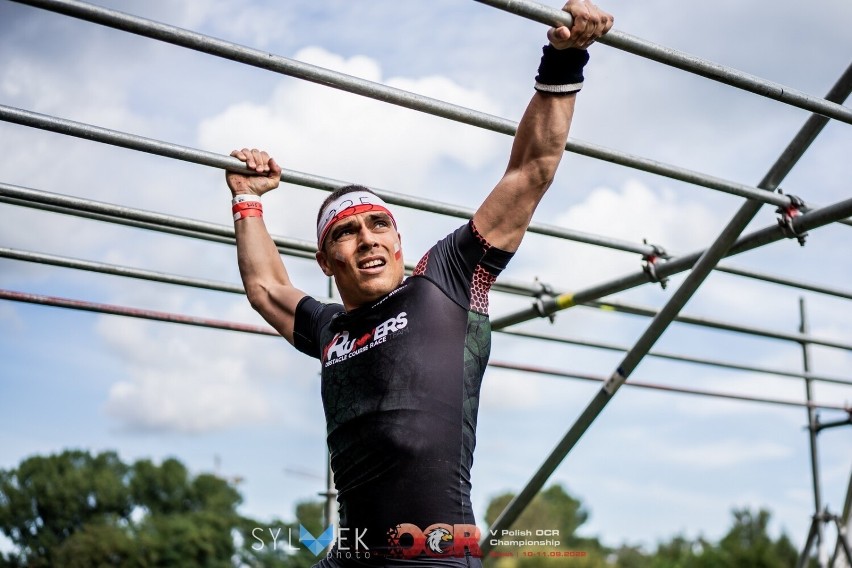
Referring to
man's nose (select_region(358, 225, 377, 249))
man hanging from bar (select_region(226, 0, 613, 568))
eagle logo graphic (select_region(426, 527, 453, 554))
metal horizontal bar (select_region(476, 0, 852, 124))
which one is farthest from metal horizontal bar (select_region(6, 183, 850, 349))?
eagle logo graphic (select_region(426, 527, 453, 554))

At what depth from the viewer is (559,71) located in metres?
2.57

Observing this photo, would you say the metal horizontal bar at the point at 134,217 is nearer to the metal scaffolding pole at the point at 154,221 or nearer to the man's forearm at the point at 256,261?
the metal scaffolding pole at the point at 154,221

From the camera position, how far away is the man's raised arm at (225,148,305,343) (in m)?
3.29

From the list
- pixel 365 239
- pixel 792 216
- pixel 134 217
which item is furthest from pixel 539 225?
pixel 134 217

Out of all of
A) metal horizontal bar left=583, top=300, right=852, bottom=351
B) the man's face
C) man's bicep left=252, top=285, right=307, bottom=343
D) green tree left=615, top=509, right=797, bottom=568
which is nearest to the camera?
the man's face

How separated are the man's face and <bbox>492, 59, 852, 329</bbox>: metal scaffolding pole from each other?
5.80ft

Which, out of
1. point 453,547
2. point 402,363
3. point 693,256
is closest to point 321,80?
point 402,363

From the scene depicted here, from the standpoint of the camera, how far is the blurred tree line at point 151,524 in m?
38.3

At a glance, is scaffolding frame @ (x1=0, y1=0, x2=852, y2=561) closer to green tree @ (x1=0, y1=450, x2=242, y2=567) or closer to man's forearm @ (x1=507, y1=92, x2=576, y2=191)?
man's forearm @ (x1=507, y1=92, x2=576, y2=191)

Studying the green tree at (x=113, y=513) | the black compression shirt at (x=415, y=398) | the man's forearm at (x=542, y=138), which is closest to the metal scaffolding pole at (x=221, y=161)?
the black compression shirt at (x=415, y=398)

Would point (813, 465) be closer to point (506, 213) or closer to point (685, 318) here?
point (685, 318)

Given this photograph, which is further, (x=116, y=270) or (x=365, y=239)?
(x=116, y=270)

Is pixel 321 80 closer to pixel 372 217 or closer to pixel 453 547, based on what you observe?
pixel 372 217

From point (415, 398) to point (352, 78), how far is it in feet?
3.56
